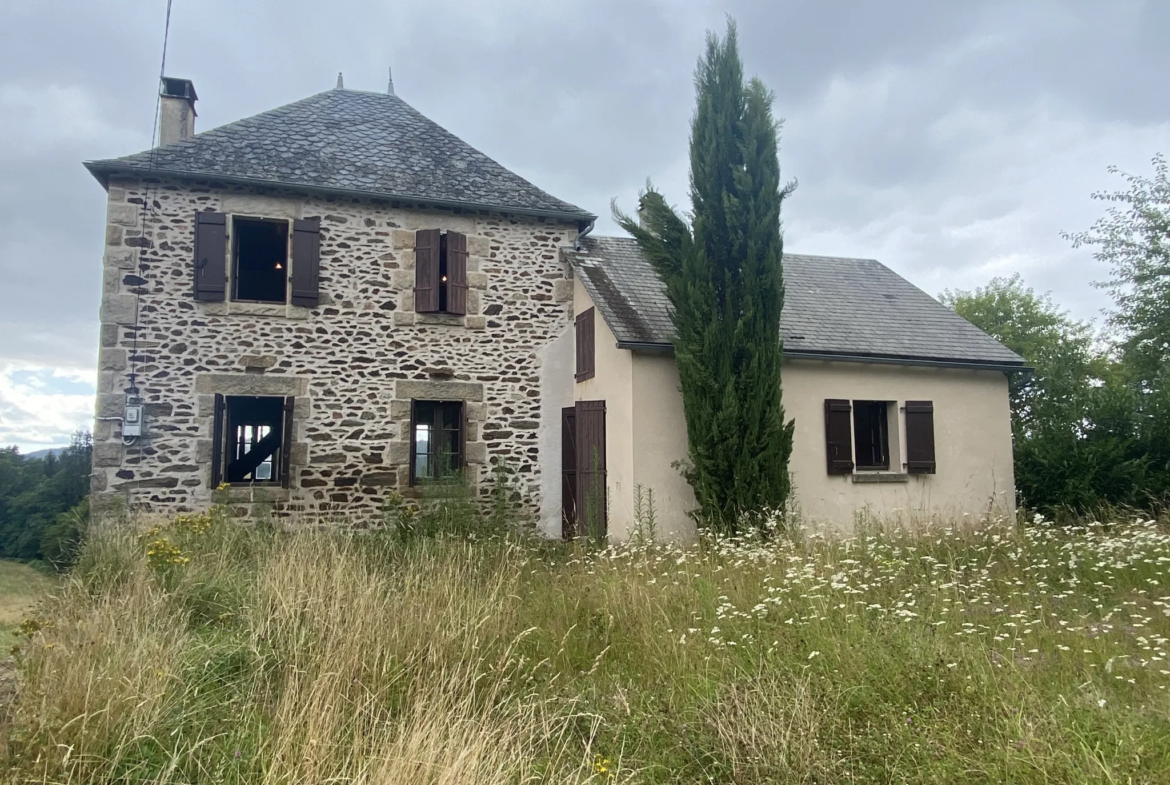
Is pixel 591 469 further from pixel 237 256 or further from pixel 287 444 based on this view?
pixel 237 256

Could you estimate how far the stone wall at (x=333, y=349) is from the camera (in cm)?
962

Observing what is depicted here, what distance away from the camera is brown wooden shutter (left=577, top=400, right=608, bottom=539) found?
31.7 feet

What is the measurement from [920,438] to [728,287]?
3.99 m

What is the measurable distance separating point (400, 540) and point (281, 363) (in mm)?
3167

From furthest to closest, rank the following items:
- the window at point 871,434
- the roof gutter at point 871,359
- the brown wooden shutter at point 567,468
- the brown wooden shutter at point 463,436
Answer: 1. the brown wooden shutter at point 567,468
2. the window at point 871,434
3. the brown wooden shutter at point 463,436
4. the roof gutter at point 871,359

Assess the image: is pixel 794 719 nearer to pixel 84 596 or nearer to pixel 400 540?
pixel 84 596

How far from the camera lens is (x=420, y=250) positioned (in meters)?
10.9

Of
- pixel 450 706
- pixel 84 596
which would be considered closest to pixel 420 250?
pixel 84 596

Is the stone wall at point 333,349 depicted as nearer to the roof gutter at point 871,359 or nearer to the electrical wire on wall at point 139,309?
the electrical wire on wall at point 139,309

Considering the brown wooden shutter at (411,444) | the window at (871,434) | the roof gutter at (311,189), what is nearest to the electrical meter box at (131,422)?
the roof gutter at (311,189)

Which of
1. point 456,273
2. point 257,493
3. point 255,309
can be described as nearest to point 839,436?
point 456,273

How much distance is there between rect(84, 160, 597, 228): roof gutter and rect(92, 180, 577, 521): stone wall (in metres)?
0.16

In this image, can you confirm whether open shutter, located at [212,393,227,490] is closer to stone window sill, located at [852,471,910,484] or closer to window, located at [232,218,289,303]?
window, located at [232,218,289,303]

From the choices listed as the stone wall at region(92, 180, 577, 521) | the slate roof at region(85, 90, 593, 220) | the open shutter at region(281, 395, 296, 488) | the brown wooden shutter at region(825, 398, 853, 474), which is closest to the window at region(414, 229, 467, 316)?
the stone wall at region(92, 180, 577, 521)
